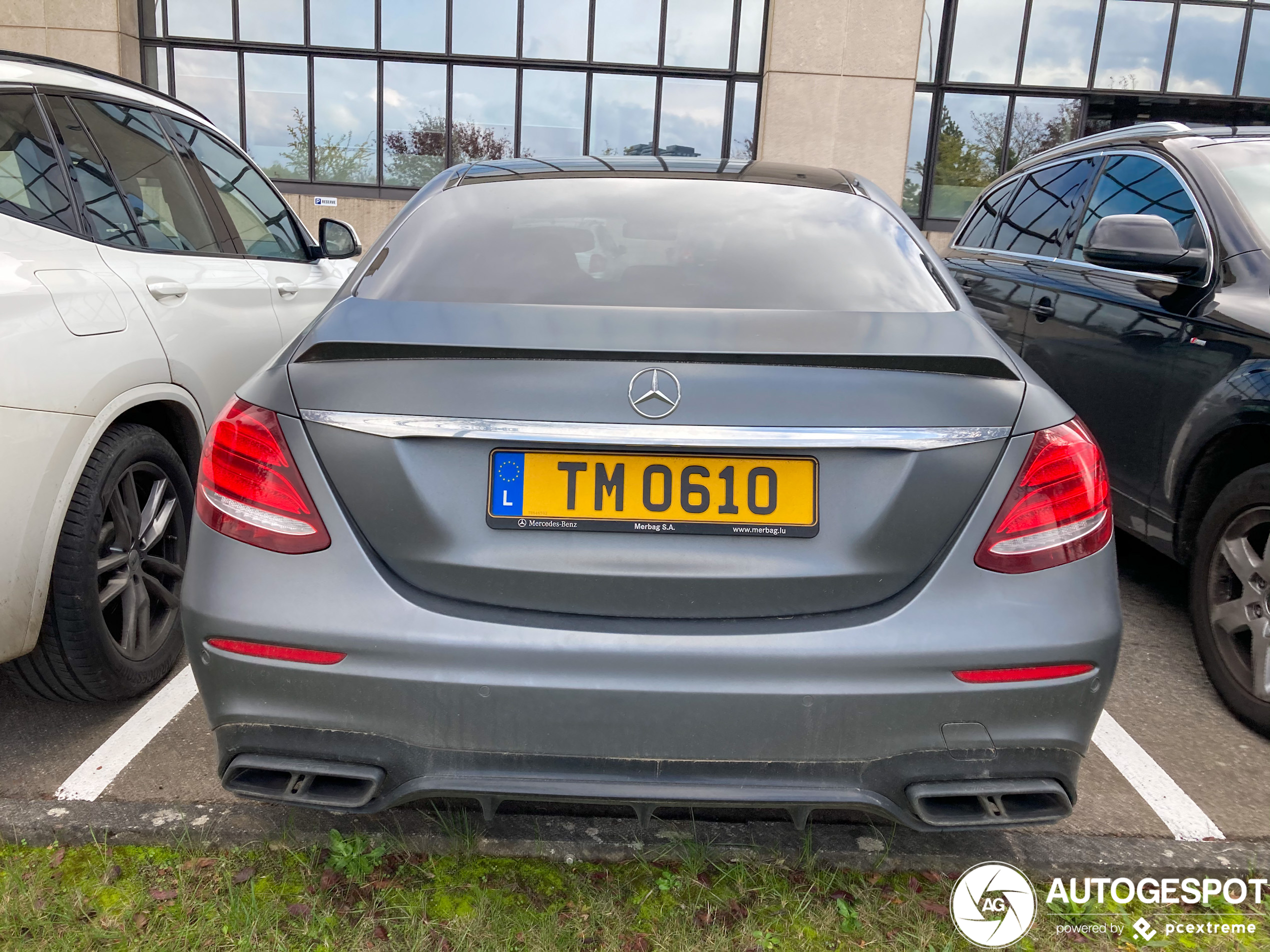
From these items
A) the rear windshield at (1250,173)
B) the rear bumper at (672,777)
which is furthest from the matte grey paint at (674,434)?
the rear windshield at (1250,173)

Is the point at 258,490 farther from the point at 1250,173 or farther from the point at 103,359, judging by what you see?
the point at 1250,173

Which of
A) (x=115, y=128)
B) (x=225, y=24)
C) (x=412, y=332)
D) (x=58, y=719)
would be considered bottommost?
(x=58, y=719)

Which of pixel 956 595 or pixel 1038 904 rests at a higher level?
pixel 956 595

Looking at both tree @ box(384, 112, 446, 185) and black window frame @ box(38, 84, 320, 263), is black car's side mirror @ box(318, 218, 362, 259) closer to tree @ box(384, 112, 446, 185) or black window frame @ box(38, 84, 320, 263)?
black window frame @ box(38, 84, 320, 263)

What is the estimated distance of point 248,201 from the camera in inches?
150

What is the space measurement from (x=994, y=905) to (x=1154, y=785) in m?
0.80

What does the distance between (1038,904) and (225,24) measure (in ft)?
49.5

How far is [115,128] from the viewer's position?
120 inches

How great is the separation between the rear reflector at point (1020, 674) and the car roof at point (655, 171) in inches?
53.4

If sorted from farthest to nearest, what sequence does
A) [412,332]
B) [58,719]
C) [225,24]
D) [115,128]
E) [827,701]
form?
[225,24]
[115,128]
[58,719]
[412,332]
[827,701]

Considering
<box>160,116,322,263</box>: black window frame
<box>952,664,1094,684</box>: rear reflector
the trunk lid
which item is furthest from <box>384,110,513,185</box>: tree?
<box>952,664,1094,684</box>: rear reflector

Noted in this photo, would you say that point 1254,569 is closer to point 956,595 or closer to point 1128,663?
point 1128,663

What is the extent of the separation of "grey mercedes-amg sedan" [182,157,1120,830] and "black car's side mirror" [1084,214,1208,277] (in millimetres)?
1878

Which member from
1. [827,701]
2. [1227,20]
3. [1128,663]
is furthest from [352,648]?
[1227,20]
